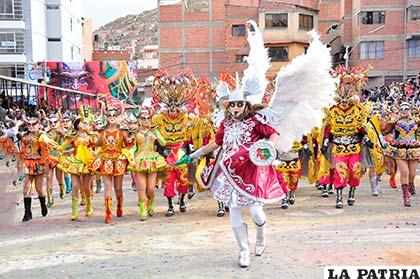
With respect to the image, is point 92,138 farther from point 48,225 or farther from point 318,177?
point 318,177

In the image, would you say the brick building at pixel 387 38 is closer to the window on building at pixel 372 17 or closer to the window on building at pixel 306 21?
the window on building at pixel 372 17

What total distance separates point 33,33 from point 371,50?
22.8 meters

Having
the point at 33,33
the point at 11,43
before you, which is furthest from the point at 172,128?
the point at 33,33

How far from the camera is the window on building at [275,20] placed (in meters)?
39.6

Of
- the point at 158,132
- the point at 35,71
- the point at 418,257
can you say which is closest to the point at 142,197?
the point at 158,132

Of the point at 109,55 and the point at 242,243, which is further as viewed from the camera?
the point at 109,55

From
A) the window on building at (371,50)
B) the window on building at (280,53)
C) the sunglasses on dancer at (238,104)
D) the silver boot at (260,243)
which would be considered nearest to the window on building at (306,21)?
the window on building at (280,53)

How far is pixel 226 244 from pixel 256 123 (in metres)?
1.70

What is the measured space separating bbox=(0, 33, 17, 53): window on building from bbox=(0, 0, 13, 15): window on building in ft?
4.65

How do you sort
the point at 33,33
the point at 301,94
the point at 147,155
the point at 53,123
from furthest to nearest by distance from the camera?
the point at 33,33, the point at 53,123, the point at 147,155, the point at 301,94

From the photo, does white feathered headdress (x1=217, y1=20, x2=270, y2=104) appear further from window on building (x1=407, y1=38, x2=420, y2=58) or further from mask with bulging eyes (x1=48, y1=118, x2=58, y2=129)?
window on building (x1=407, y1=38, x2=420, y2=58)

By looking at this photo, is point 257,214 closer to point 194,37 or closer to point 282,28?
point 282,28

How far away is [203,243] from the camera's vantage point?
717 cm

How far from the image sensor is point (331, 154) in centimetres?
976
